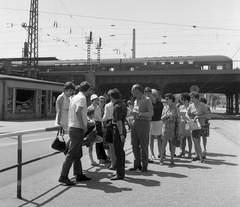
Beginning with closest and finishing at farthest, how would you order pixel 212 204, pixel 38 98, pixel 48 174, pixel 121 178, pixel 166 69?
1. pixel 212 204
2. pixel 121 178
3. pixel 48 174
4. pixel 38 98
5. pixel 166 69

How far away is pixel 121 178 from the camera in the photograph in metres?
5.71

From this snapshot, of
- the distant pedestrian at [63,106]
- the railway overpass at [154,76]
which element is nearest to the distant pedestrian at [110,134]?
the distant pedestrian at [63,106]

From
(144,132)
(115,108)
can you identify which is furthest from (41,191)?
(144,132)

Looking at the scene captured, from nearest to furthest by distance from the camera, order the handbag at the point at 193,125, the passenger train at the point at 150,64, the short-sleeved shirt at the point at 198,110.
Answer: the handbag at the point at 193,125 → the short-sleeved shirt at the point at 198,110 → the passenger train at the point at 150,64

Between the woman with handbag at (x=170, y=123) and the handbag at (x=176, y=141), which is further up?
the woman with handbag at (x=170, y=123)

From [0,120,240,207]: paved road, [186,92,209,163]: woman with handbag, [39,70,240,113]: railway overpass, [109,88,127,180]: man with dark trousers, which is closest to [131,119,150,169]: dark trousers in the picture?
[0,120,240,207]: paved road

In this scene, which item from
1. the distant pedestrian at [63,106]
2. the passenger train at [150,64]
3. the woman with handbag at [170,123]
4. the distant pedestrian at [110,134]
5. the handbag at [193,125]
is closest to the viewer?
the distant pedestrian at [63,106]

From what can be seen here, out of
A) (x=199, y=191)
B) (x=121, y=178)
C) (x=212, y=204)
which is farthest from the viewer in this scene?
(x=121, y=178)

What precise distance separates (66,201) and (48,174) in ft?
6.96

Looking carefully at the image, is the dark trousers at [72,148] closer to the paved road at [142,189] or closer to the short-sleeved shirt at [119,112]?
the paved road at [142,189]

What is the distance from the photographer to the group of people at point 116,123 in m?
5.35

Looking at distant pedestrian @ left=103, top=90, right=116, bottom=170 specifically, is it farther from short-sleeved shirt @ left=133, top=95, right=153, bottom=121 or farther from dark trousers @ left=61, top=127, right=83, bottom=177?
dark trousers @ left=61, top=127, right=83, bottom=177

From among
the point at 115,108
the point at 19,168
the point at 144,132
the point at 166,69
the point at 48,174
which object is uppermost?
the point at 166,69

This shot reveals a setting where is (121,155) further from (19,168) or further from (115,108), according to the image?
(19,168)
